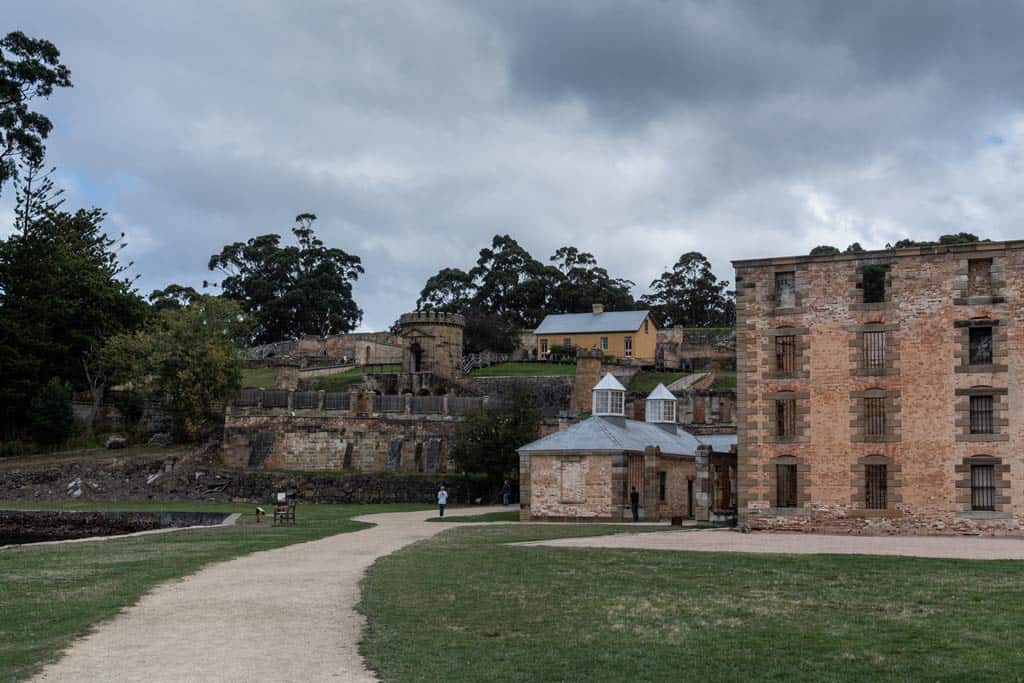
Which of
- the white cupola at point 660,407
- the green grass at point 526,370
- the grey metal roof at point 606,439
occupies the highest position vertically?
the green grass at point 526,370

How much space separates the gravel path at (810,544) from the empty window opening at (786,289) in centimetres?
713

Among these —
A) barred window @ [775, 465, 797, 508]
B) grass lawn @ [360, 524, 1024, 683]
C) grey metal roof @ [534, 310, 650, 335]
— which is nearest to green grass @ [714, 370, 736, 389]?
grey metal roof @ [534, 310, 650, 335]

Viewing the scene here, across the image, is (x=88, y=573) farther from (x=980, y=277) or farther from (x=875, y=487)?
(x=980, y=277)

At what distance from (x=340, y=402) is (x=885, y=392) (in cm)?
3389

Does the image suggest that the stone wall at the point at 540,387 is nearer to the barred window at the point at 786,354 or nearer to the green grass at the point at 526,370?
A: the green grass at the point at 526,370

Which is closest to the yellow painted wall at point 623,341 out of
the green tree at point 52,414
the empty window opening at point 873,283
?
the empty window opening at point 873,283

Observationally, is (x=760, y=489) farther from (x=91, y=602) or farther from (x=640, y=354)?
(x=640, y=354)

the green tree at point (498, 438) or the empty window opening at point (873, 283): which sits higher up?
the empty window opening at point (873, 283)

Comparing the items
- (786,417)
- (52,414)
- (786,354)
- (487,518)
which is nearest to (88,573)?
(487,518)

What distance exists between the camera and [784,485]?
3519cm

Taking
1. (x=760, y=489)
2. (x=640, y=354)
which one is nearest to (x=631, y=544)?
(x=760, y=489)

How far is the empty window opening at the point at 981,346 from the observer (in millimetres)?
33250

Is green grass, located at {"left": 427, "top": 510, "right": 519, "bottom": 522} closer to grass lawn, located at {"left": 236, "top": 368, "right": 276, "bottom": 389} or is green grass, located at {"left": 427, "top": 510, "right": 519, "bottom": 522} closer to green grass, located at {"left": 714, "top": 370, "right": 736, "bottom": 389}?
green grass, located at {"left": 714, "top": 370, "right": 736, "bottom": 389}

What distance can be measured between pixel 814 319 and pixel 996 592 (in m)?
18.0
